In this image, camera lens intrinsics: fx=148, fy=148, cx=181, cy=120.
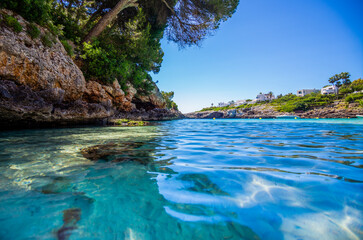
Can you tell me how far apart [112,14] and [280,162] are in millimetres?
12164

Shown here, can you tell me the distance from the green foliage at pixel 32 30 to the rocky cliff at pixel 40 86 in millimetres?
117

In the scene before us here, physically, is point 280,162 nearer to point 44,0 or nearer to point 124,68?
point 44,0

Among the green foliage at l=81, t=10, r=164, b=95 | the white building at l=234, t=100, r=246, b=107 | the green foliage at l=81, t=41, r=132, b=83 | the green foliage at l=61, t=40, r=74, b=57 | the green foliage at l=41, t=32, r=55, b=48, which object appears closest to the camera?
the green foliage at l=41, t=32, r=55, b=48

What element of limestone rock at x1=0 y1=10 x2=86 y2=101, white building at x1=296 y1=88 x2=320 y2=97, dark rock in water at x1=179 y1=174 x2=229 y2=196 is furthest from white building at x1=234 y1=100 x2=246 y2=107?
dark rock in water at x1=179 y1=174 x2=229 y2=196

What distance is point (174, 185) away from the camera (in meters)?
1.64

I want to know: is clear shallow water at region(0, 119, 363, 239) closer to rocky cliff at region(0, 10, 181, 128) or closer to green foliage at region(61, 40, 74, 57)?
rocky cliff at region(0, 10, 181, 128)

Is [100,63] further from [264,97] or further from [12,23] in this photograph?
[264,97]

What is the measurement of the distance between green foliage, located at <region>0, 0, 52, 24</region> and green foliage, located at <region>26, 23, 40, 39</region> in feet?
1.27

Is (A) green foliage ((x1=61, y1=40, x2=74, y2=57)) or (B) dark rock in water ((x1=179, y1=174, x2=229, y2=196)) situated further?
(A) green foliage ((x1=61, y1=40, x2=74, y2=57))

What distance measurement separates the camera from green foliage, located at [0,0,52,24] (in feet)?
16.6

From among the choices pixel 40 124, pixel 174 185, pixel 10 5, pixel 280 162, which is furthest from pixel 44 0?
pixel 280 162

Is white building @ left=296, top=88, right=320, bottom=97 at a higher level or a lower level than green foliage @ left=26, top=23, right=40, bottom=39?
higher

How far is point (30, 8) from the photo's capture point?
18.3ft

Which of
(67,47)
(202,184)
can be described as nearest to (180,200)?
(202,184)
